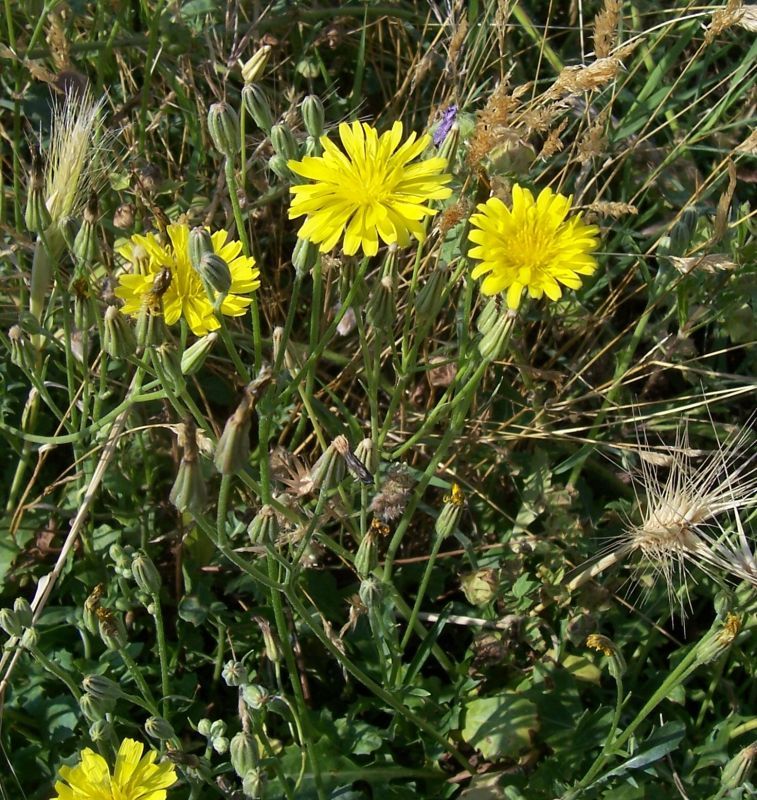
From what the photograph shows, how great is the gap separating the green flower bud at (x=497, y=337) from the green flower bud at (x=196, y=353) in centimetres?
40

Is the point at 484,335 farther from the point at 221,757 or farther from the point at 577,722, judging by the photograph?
the point at 221,757

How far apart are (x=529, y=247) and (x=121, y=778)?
1004mm

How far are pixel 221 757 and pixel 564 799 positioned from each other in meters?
0.68

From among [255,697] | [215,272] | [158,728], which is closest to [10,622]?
[158,728]

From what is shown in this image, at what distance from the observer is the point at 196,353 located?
1.41m

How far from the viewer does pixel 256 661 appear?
75.9 inches

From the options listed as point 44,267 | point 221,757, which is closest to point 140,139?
point 44,267

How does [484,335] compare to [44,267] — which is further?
[44,267]

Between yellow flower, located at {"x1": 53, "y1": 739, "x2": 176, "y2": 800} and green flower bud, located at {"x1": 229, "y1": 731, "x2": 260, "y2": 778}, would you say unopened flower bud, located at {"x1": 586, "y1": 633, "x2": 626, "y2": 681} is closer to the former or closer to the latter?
green flower bud, located at {"x1": 229, "y1": 731, "x2": 260, "y2": 778}

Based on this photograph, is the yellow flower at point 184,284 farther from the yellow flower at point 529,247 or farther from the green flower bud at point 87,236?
the yellow flower at point 529,247

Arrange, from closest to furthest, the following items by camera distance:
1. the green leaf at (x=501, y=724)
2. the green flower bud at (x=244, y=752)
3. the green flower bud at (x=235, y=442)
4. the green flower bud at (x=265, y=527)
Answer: the green flower bud at (x=235, y=442) → the green flower bud at (x=265, y=527) → the green flower bud at (x=244, y=752) → the green leaf at (x=501, y=724)

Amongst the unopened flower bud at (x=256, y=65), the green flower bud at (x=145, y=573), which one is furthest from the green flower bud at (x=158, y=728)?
the unopened flower bud at (x=256, y=65)

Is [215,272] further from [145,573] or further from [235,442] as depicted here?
[145,573]

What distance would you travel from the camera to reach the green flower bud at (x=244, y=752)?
1.37 m
